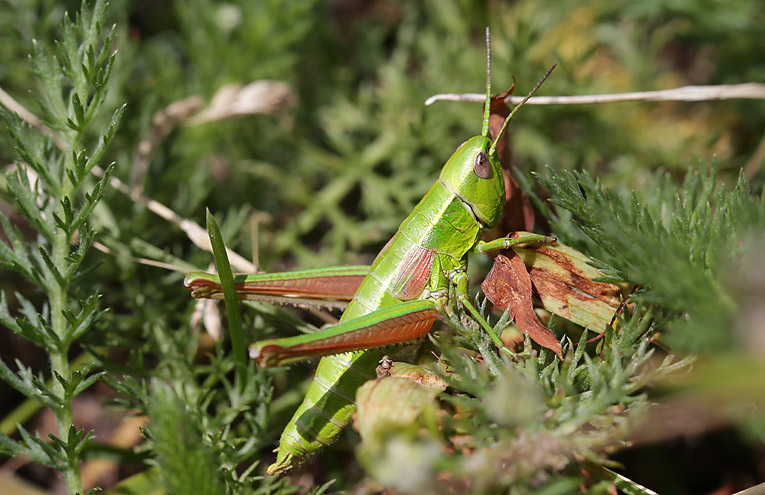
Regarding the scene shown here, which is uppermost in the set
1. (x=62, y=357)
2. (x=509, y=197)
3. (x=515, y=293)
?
(x=509, y=197)

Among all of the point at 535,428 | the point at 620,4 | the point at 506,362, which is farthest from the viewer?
the point at 620,4

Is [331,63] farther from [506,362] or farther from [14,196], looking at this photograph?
[506,362]

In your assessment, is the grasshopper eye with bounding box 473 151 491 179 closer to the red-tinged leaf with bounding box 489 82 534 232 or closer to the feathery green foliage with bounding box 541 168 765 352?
the red-tinged leaf with bounding box 489 82 534 232

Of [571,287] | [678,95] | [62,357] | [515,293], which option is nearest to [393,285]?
[515,293]

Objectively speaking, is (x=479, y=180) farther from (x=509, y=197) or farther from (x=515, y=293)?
(x=515, y=293)

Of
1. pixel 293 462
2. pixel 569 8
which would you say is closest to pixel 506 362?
pixel 293 462

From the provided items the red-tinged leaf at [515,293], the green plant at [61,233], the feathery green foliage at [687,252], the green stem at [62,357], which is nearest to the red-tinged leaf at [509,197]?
the red-tinged leaf at [515,293]

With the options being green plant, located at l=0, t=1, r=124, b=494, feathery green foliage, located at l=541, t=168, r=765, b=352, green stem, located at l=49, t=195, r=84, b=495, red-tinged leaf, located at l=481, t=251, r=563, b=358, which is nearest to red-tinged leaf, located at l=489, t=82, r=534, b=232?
red-tinged leaf, located at l=481, t=251, r=563, b=358
